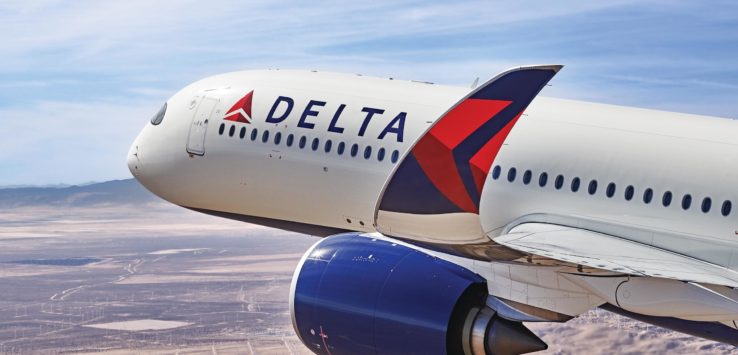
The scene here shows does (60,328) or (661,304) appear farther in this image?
(60,328)

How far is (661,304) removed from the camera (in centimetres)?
1864

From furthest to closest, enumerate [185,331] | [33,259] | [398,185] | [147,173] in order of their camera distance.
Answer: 1. [33,259]
2. [185,331]
3. [147,173]
4. [398,185]

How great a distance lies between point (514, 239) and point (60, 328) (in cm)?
5171

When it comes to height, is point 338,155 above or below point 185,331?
above

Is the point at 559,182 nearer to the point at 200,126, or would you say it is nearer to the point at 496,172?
the point at 496,172

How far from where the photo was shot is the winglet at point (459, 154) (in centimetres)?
1577

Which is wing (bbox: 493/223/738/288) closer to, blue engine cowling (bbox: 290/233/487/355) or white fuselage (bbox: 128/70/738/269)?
white fuselage (bbox: 128/70/738/269)

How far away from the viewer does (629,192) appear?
20250 millimetres

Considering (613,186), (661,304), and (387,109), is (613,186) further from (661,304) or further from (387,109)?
(387,109)

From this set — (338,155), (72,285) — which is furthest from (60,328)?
(338,155)

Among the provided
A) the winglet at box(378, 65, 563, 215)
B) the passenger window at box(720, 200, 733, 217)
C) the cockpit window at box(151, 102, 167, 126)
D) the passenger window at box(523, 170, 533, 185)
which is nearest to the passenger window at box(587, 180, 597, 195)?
the passenger window at box(523, 170, 533, 185)

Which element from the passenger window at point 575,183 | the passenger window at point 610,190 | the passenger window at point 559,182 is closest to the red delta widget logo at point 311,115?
the passenger window at point 559,182

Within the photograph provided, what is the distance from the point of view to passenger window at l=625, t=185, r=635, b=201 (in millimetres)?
20219

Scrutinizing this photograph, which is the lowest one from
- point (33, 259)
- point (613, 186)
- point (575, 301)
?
point (33, 259)
